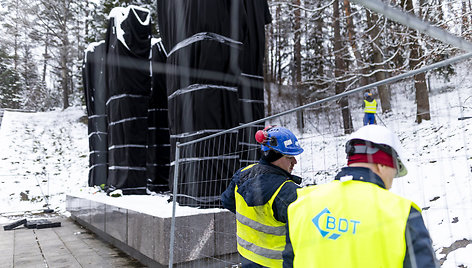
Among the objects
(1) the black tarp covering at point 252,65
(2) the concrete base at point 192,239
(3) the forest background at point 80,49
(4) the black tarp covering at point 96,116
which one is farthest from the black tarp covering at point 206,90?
(3) the forest background at point 80,49

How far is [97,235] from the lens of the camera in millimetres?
8570

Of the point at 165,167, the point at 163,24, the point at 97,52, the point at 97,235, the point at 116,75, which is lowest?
the point at 97,235

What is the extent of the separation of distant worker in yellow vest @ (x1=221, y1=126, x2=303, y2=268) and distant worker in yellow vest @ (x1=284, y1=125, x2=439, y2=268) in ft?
2.39

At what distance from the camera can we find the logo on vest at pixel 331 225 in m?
1.33

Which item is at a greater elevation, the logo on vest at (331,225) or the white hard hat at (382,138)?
the white hard hat at (382,138)

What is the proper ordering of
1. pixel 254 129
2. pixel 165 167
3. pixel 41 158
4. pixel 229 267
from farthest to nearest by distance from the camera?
pixel 41 158
pixel 165 167
pixel 254 129
pixel 229 267

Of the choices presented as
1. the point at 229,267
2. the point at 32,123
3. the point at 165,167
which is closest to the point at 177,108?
the point at 229,267

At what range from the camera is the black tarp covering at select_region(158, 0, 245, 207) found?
5.43 meters

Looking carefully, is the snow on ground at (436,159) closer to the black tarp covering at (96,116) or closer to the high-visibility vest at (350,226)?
the high-visibility vest at (350,226)

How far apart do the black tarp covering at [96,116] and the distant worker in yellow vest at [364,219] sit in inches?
442

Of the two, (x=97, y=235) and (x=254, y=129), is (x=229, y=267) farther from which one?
(x=97, y=235)

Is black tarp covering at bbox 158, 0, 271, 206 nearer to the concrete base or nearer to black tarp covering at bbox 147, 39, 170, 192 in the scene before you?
the concrete base

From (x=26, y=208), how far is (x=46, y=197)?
93cm

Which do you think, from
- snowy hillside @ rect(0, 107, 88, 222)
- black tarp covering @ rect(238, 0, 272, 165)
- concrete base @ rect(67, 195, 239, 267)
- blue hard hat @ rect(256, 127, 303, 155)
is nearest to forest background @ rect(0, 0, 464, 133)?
snowy hillside @ rect(0, 107, 88, 222)
